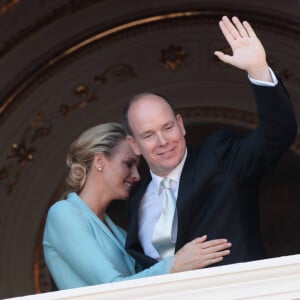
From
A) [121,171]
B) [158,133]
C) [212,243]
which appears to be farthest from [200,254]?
[121,171]

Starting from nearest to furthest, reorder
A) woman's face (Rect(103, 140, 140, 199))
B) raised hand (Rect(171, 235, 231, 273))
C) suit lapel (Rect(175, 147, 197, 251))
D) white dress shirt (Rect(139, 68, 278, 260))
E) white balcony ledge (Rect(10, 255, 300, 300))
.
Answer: white balcony ledge (Rect(10, 255, 300, 300)), raised hand (Rect(171, 235, 231, 273)), suit lapel (Rect(175, 147, 197, 251)), white dress shirt (Rect(139, 68, 278, 260)), woman's face (Rect(103, 140, 140, 199))

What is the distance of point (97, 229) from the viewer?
4.91 m

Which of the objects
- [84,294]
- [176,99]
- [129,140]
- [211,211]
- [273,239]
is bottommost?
[84,294]

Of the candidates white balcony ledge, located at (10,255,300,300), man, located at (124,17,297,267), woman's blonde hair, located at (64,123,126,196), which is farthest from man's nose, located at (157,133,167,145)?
white balcony ledge, located at (10,255,300,300)

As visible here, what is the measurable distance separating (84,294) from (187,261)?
17.8 inches

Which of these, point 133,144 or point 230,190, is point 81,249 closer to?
point 133,144

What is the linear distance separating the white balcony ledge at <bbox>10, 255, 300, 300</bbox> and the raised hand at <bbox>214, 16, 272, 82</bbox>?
65 cm

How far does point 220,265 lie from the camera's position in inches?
178

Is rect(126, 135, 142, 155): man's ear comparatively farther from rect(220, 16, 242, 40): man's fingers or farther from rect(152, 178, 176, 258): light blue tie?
rect(220, 16, 242, 40): man's fingers

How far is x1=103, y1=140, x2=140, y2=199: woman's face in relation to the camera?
5.06 meters

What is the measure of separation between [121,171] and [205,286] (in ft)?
3.15

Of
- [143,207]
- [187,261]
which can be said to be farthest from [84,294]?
[143,207]

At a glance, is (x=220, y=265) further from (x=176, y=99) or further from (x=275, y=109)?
→ (x=176, y=99)

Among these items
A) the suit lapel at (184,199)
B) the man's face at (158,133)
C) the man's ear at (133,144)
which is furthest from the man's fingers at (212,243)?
the man's ear at (133,144)
